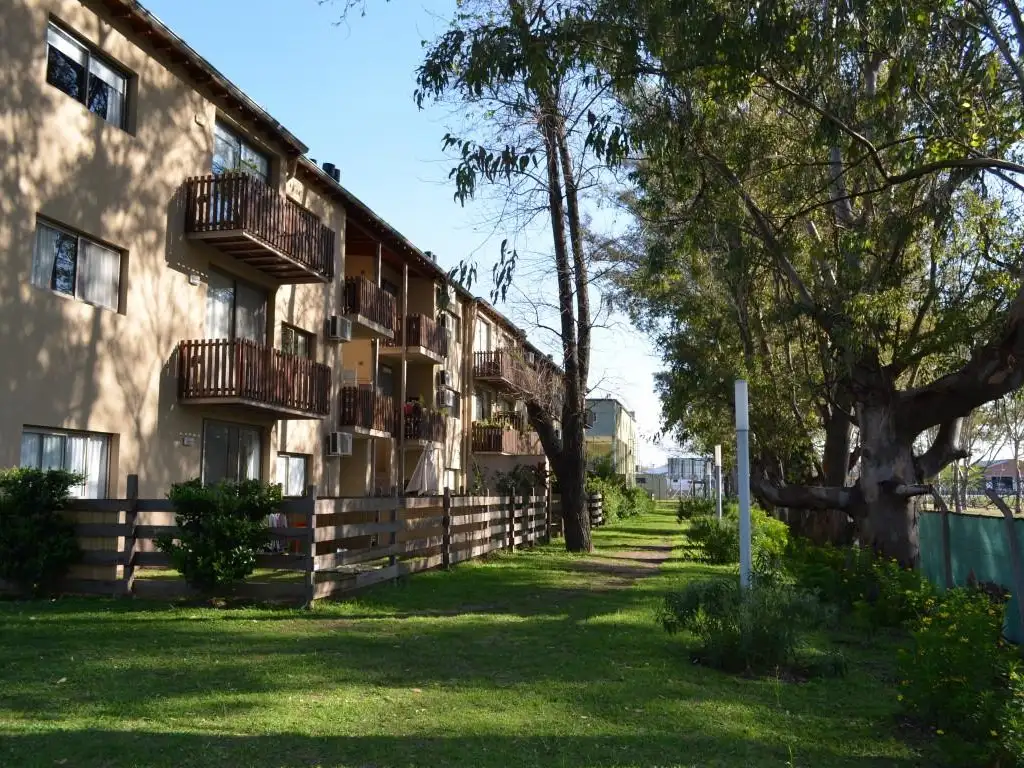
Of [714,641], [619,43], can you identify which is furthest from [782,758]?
[619,43]

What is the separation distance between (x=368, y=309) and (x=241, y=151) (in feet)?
20.2

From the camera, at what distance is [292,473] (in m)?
21.4

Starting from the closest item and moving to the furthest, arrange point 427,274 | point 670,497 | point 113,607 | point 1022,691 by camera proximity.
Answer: point 1022,691 < point 113,607 < point 427,274 < point 670,497

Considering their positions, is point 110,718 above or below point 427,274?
below

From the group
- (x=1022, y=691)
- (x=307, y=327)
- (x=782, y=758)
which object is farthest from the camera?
(x=307, y=327)

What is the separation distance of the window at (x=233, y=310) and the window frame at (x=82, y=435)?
352 centimetres

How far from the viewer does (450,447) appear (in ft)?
111

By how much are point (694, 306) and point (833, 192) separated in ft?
21.2

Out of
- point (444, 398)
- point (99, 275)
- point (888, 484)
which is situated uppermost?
point (99, 275)

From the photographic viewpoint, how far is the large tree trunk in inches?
566

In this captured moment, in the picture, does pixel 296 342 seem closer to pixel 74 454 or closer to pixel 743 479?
pixel 74 454

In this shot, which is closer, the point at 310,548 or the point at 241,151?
the point at 310,548

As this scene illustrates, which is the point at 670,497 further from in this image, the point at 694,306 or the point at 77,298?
the point at 77,298

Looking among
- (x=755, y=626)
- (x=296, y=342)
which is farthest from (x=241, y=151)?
(x=755, y=626)
